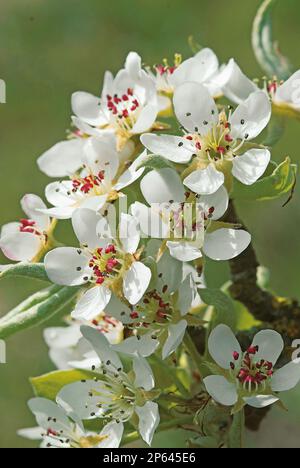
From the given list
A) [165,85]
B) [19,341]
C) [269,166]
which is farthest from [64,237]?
[269,166]

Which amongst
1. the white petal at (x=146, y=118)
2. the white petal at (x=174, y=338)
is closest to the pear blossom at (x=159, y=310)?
the white petal at (x=174, y=338)

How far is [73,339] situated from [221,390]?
40cm

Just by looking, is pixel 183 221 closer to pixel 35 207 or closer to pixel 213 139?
pixel 213 139

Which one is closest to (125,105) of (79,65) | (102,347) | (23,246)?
(23,246)

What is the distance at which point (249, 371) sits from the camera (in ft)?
4.14

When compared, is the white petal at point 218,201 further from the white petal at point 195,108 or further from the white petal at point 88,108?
the white petal at point 88,108

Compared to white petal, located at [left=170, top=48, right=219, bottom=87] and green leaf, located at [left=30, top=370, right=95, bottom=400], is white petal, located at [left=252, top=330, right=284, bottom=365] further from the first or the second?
white petal, located at [left=170, top=48, right=219, bottom=87]

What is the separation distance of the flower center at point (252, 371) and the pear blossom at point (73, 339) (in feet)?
0.70

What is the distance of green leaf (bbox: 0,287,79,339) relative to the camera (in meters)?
1.26

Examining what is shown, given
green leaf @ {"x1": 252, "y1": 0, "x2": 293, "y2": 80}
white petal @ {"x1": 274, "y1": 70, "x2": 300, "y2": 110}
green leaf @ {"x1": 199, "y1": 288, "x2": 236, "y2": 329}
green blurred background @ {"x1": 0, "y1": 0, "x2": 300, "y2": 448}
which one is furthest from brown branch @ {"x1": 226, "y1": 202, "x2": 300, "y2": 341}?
green blurred background @ {"x1": 0, "y1": 0, "x2": 300, "y2": 448}

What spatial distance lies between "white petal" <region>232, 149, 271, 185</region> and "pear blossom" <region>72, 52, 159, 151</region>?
0.15m

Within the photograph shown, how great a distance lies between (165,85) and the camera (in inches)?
57.9
